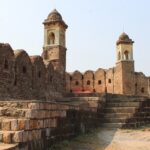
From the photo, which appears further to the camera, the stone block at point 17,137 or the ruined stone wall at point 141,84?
the ruined stone wall at point 141,84

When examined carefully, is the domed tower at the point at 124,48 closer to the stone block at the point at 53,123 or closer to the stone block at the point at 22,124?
the stone block at the point at 53,123

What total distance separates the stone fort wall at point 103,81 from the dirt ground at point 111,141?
68.7ft

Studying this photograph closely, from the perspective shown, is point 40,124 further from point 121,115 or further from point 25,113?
point 121,115

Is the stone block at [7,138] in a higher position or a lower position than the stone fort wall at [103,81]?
lower

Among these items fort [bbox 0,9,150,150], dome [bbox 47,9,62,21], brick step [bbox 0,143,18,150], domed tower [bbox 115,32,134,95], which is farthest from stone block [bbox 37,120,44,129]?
domed tower [bbox 115,32,134,95]

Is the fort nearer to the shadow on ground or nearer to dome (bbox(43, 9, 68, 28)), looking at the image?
dome (bbox(43, 9, 68, 28))

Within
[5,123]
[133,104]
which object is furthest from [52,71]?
[5,123]

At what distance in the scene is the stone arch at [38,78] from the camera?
16516 millimetres

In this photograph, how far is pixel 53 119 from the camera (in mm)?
7594

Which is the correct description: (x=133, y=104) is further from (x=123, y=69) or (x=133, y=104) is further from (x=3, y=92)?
(x=123, y=69)

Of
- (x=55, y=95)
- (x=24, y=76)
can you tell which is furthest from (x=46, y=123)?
(x=55, y=95)

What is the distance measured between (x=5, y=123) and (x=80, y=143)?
8.51 feet

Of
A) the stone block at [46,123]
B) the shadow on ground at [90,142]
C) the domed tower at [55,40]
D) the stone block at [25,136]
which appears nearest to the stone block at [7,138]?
the stone block at [25,136]

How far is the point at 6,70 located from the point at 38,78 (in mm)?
3337
